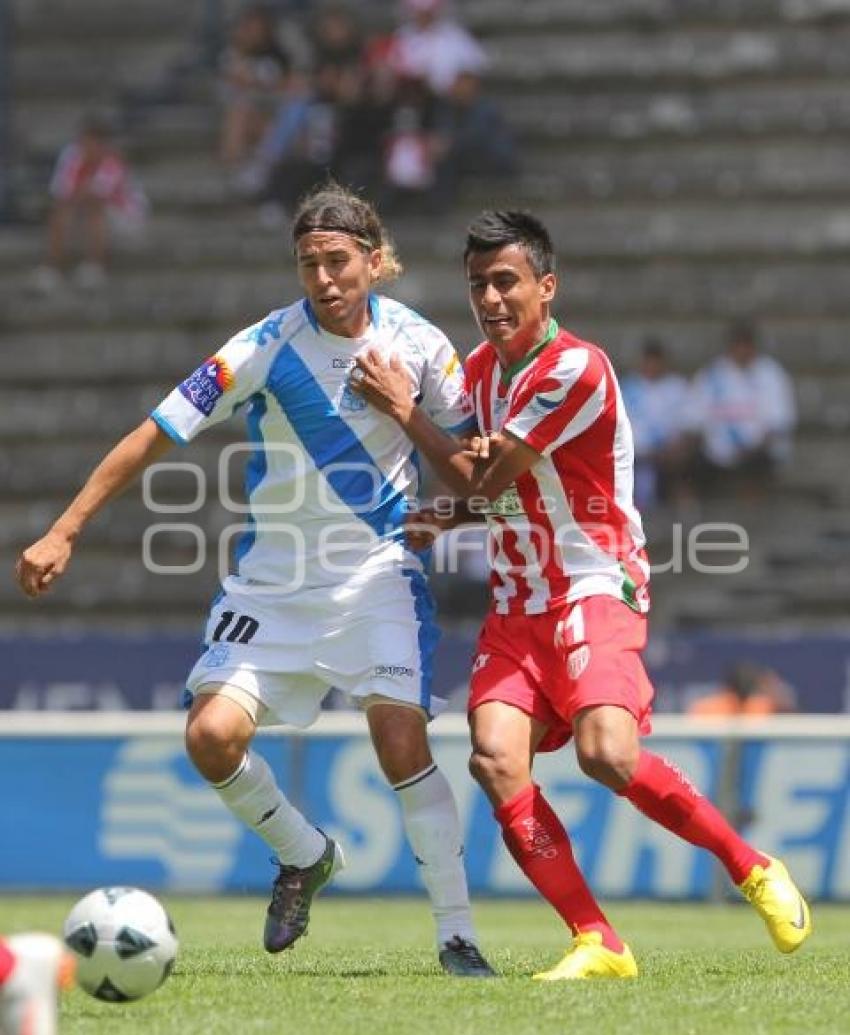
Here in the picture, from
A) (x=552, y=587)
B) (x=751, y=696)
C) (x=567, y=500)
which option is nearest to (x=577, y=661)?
(x=552, y=587)

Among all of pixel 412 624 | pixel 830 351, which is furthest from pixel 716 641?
pixel 412 624

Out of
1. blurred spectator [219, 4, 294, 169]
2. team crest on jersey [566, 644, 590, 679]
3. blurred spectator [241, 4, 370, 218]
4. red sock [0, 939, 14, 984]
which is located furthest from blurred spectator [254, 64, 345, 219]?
red sock [0, 939, 14, 984]

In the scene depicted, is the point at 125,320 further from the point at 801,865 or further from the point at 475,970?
the point at 475,970

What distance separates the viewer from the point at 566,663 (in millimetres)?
7848

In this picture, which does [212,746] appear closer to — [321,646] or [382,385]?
[321,646]

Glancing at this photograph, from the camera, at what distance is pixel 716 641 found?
1608cm

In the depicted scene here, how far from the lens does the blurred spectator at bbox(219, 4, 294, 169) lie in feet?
67.9

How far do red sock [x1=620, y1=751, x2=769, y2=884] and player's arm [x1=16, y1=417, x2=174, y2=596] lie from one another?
6.45 feet

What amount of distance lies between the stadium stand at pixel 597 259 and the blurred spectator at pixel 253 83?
0.51 metres

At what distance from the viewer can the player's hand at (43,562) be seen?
7.71m

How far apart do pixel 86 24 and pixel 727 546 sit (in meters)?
9.56

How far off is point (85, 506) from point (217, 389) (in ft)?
2.15

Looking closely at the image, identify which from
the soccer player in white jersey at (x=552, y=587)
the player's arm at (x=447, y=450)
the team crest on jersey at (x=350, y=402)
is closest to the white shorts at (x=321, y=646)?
the soccer player in white jersey at (x=552, y=587)

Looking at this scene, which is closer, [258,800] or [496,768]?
[496,768]
